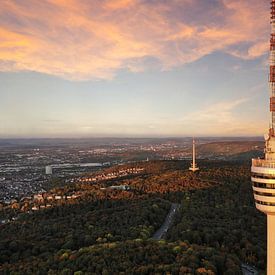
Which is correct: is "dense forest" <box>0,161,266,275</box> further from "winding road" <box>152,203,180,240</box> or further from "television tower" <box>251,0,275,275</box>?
"television tower" <box>251,0,275,275</box>

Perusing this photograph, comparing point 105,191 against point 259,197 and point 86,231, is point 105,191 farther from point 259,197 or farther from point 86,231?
point 259,197

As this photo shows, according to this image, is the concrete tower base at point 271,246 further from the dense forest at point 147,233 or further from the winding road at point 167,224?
the winding road at point 167,224

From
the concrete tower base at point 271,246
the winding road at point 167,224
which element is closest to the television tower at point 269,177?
the concrete tower base at point 271,246

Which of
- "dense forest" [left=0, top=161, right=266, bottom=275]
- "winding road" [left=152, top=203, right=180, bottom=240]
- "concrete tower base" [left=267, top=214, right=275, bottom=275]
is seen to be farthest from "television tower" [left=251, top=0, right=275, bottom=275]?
"winding road" [left=152, top=203, right=180, bottom=240]

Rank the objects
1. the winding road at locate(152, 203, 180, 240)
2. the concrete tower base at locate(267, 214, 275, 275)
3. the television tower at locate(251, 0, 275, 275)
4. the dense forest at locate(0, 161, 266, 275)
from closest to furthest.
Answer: the television tower at locate(251, 0, 275, 275) → the concrete tower base at locate(267, 214, 275, 275) → the dense forest at locate(0, 161, 266, 275) → the winding road at locate(152, 203, 180, 240)

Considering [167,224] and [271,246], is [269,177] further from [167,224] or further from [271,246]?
[167,224]

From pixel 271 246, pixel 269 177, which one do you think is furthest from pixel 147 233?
pixel 269 177
